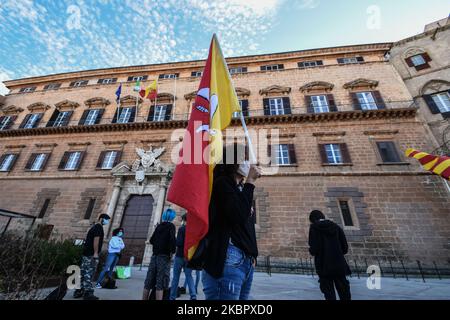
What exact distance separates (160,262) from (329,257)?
10.2ft

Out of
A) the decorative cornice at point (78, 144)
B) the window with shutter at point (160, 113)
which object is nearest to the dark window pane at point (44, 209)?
the decorative cornice at point (78, 144)

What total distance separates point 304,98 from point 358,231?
10310 millimetres

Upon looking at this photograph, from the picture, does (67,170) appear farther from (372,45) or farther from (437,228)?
(372,45)

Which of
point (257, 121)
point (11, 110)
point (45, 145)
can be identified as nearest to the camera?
point (257, 121)

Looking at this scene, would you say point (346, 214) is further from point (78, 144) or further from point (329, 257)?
point (78, 144)

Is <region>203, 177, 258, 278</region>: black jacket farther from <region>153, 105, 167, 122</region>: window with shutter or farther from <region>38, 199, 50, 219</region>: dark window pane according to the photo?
<region>38, 199, 50, 219</region>: dark window pane

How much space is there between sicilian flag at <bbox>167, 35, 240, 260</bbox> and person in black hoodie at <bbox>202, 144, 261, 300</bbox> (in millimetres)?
122

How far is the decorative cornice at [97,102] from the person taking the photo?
63.4ft

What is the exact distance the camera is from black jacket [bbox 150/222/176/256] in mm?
4184

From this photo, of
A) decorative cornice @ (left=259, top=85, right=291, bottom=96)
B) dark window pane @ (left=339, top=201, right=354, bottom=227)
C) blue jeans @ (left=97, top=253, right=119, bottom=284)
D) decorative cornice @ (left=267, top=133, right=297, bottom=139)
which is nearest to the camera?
blue jeans @ (left=97, top=253, right=119, bottom=284)

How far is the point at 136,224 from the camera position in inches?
524

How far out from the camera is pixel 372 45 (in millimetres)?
18281

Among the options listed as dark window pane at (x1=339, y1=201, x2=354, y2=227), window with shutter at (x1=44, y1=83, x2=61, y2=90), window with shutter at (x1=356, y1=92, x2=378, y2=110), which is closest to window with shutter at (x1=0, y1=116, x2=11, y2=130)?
window with shutter at (x1=44, y1=83, x2=61, y2=90)

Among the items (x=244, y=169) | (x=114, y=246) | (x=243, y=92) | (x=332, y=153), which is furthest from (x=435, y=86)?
(x=114, y=246)
